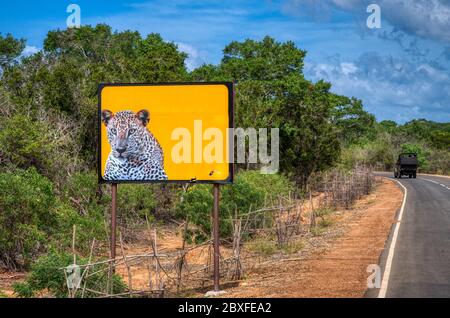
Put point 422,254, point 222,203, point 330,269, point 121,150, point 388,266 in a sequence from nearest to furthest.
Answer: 1. point 121,150
2. point 388,266
3. point 330,269
4. point 422,254
5. point 222,203

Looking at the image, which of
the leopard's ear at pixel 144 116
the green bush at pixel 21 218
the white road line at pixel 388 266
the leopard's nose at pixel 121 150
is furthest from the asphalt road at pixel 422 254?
the green bush at pixel 21 218

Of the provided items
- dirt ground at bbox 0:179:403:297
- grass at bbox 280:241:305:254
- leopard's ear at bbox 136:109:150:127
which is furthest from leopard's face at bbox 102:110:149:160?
grass at bbox 280:241:305:254

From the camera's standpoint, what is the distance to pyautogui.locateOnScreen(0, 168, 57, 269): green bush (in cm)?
1752

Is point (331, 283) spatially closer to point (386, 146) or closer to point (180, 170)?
point (180, 170)

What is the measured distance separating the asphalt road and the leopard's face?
5.56m

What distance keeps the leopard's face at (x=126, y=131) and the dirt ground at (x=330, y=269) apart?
3451mm

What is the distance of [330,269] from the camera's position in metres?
15.7

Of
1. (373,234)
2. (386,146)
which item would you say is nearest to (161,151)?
(373,234)

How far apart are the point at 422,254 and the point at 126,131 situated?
843 centimetres

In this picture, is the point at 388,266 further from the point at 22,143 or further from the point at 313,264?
the point at 22,143

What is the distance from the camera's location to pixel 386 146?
88.8 meters

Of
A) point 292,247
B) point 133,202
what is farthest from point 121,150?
point 133,202

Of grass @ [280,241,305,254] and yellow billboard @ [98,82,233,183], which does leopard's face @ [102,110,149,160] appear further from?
grass @ [280,241,305,254]
